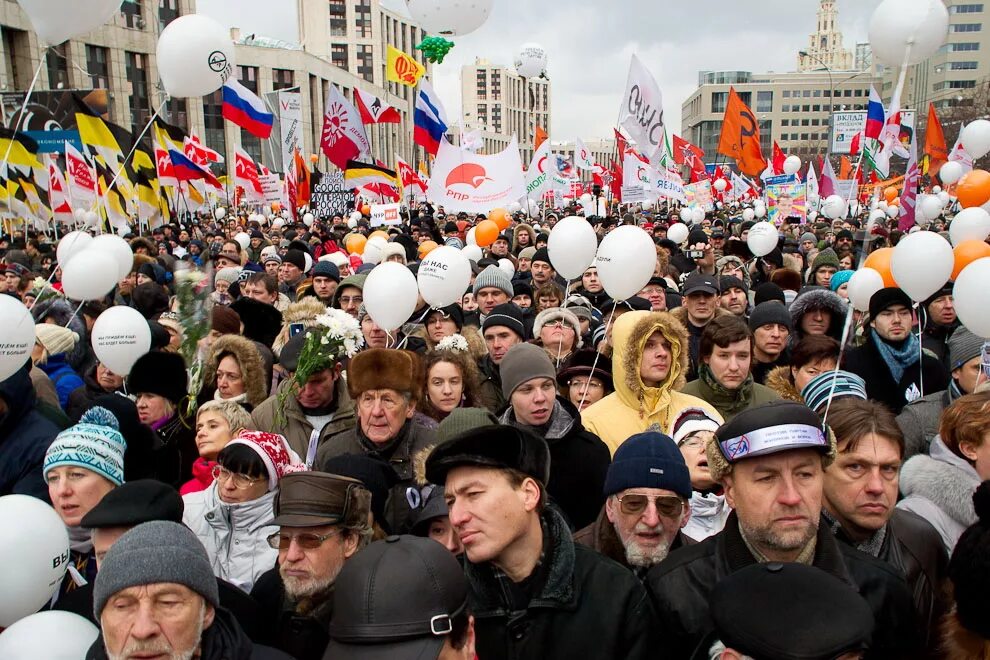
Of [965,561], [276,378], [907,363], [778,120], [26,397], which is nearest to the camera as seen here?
[965,561]

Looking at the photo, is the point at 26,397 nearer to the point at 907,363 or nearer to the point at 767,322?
the point at 767,322

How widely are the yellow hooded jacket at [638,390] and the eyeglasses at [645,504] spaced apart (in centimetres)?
123

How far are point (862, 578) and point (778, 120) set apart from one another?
418 feet

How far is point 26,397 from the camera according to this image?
3732mm

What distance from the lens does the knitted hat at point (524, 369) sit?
383 centimetres

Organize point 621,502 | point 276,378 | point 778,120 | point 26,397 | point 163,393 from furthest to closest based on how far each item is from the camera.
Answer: point 778,120 → point 276,378 → point 163,393 → point 26,397 → point 621,502

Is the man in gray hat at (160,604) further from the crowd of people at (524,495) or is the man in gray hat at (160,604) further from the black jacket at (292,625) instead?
the black jacket at (292,625)

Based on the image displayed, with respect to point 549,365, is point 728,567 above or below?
below

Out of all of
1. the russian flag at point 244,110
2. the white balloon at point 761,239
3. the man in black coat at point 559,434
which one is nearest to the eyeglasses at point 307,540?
the man in black coat at point 559,434

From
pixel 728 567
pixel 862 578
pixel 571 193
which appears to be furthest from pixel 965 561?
pixel 571 193

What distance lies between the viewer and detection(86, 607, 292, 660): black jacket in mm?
2113

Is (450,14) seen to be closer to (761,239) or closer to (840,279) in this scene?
(840,279)

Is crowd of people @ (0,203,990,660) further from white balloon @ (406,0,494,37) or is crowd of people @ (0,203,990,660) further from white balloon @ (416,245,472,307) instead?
white balloon @ (406,0,494,37)

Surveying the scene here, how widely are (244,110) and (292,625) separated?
13.6 meters
